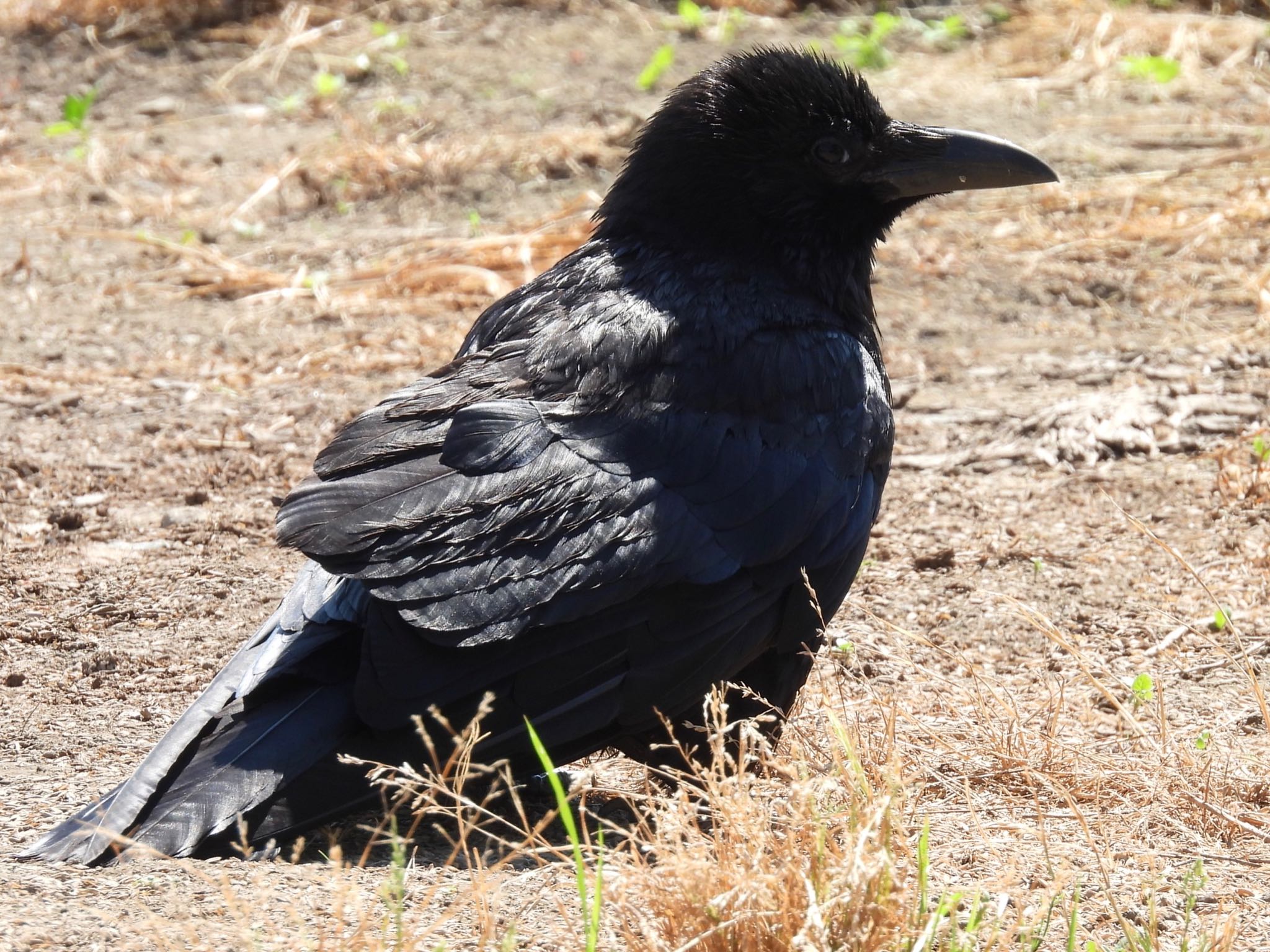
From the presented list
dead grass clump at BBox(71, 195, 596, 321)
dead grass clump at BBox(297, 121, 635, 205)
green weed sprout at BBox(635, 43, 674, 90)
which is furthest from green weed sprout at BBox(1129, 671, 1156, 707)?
green weed sprout at BBox(635, 43, 674, 90)

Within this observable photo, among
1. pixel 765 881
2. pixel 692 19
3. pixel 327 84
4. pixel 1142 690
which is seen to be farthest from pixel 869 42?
pixel 765 881

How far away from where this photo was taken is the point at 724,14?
11.6 meters

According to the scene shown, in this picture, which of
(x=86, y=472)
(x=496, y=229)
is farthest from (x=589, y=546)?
(x=496, y=229)

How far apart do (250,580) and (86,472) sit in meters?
1.21

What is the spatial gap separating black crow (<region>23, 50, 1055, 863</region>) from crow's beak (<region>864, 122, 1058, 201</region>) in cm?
2

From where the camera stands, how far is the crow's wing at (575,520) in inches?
128

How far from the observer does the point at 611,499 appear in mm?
3457

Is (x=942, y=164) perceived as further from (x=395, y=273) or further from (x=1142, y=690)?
(x=395, y=273)

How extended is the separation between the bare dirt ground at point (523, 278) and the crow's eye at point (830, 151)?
125cm

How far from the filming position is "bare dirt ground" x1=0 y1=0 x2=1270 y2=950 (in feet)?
10.5

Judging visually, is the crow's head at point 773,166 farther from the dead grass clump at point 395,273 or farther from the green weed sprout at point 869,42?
the green weed sprout at point 869,42

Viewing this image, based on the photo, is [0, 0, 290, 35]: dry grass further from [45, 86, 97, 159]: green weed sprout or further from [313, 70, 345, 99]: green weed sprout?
[45, 86, 97, 159]: green weed sprout

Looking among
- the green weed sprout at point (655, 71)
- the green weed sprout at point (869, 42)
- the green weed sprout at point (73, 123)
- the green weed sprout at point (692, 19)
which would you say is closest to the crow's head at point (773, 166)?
the green weed sprout at point (655, 71)

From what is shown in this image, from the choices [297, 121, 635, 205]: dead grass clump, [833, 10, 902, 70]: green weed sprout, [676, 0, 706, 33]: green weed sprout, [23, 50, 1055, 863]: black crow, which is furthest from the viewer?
[676, 0, 706, 33]: green weed sprout
